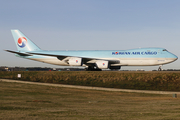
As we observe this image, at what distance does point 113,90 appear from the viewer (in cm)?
2795

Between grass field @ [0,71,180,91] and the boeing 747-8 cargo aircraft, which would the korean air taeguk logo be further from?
grass field @ [0,71,180,91]

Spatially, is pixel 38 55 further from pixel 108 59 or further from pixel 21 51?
pixel 108 59

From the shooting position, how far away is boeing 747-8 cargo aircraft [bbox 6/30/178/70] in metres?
44.4

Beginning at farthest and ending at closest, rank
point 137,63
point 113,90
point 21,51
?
1. point 21,51
2. point 137,63
3. point 113,90

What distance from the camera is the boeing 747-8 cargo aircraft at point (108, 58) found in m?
44.4

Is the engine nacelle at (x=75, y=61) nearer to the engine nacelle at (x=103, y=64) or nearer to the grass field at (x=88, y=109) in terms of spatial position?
the engine nacelle at (x=103, y=64)

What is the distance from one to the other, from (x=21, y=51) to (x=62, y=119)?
47127 millimetres

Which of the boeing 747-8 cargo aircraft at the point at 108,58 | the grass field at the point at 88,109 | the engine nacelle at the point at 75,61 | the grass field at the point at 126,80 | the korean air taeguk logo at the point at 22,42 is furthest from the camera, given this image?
the korean air taeguk logo at the point at 22,42

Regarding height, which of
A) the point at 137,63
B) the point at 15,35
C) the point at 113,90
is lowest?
the point at 113,90

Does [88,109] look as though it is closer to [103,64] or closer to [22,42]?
[103,64]

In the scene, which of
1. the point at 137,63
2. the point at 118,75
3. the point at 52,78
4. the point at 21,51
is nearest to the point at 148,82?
the point at 118,75

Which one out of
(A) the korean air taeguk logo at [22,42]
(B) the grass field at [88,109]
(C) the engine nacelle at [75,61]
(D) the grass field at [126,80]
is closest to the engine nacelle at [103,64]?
(C) the engine nacelle at [75,61]

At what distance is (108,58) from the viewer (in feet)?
152

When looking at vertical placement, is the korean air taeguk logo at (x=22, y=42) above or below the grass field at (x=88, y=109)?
above
